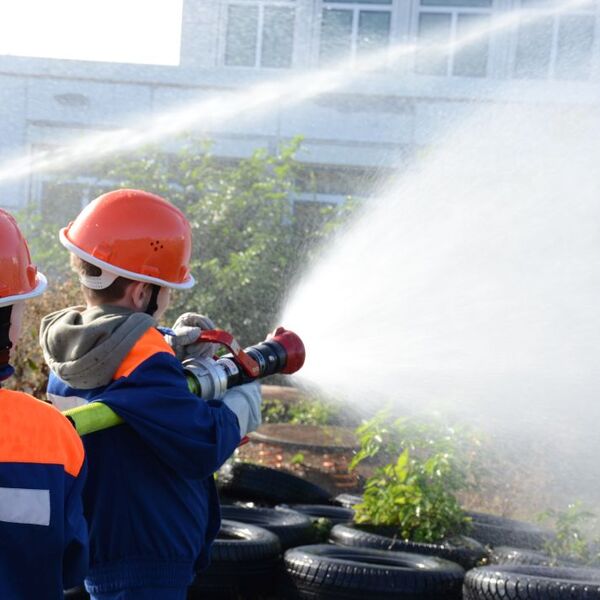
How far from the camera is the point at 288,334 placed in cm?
327

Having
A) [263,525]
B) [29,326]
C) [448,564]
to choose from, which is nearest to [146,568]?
[448,564]

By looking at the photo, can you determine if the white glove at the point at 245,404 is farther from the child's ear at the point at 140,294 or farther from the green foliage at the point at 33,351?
the green foliage at the point at 33,351

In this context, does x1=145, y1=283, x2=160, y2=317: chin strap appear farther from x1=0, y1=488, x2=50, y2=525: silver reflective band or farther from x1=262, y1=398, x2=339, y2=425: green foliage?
x1=262, y1=398, x2=339, y2=425: green foliage

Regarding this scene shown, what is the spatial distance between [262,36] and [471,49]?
391cm

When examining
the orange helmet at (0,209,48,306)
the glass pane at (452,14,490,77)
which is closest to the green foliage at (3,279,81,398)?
the orange helmet at (0,209,48,306)

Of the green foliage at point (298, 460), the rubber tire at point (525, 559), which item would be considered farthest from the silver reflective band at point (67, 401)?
→ the green foliage at point (298, 460)

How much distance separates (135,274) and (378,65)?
1802 centimetres

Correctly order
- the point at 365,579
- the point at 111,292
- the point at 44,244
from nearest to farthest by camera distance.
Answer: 1. the point at 111,292
2. the point at 365,579
3. the point at 44,244

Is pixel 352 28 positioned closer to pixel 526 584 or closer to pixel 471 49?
pixel 471 49

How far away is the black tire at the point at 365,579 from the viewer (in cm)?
479

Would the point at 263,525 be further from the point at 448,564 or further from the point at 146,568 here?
the point at 146,568

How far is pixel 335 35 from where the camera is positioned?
20.8m

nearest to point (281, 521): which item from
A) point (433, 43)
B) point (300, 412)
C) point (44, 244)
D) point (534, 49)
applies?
point (300, 412)

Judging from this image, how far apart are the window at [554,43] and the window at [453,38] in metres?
0.74
